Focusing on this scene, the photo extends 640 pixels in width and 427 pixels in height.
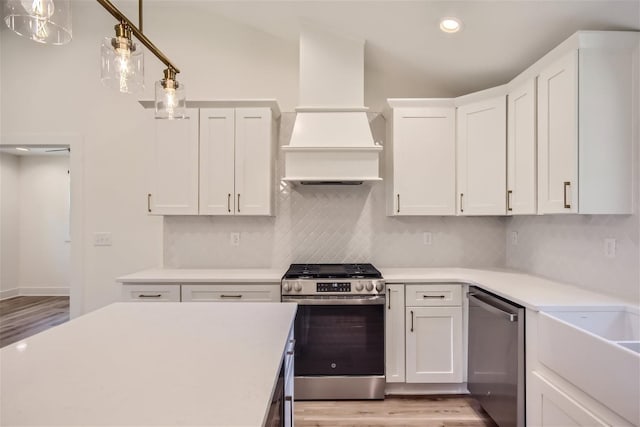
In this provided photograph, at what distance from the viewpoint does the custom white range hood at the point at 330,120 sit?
2.60 meters

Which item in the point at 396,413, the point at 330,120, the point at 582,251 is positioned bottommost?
the point at 396,413

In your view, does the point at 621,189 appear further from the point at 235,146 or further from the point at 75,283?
the point at 75,283

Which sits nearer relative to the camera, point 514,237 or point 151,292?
point 151,292

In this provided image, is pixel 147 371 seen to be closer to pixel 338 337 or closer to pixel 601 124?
pixel 338 337

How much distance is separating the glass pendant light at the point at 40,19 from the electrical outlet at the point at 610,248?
273 centimetres

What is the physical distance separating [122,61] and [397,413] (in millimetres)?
2581

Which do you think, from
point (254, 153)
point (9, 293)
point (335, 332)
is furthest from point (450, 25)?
point (9, 293)

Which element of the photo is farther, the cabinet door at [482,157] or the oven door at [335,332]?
the cabinet door at [482,157]

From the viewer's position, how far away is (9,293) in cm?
550

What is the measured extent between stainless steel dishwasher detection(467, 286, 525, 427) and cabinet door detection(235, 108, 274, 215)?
68.4 inches

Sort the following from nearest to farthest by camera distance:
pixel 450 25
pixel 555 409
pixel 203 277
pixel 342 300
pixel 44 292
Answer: pixel 555 409
pixel 450 25
pixel 342 300
pixel 203 277
pixel 44 292

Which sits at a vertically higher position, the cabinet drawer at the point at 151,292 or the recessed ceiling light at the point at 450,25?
the recessed ceiling light at the point at 450,25

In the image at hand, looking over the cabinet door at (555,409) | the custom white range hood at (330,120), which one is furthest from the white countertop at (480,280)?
the custom white range hood at (330,120)

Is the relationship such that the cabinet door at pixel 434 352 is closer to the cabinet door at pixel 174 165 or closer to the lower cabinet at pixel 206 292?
the lower cabinet at pixel 206 292
